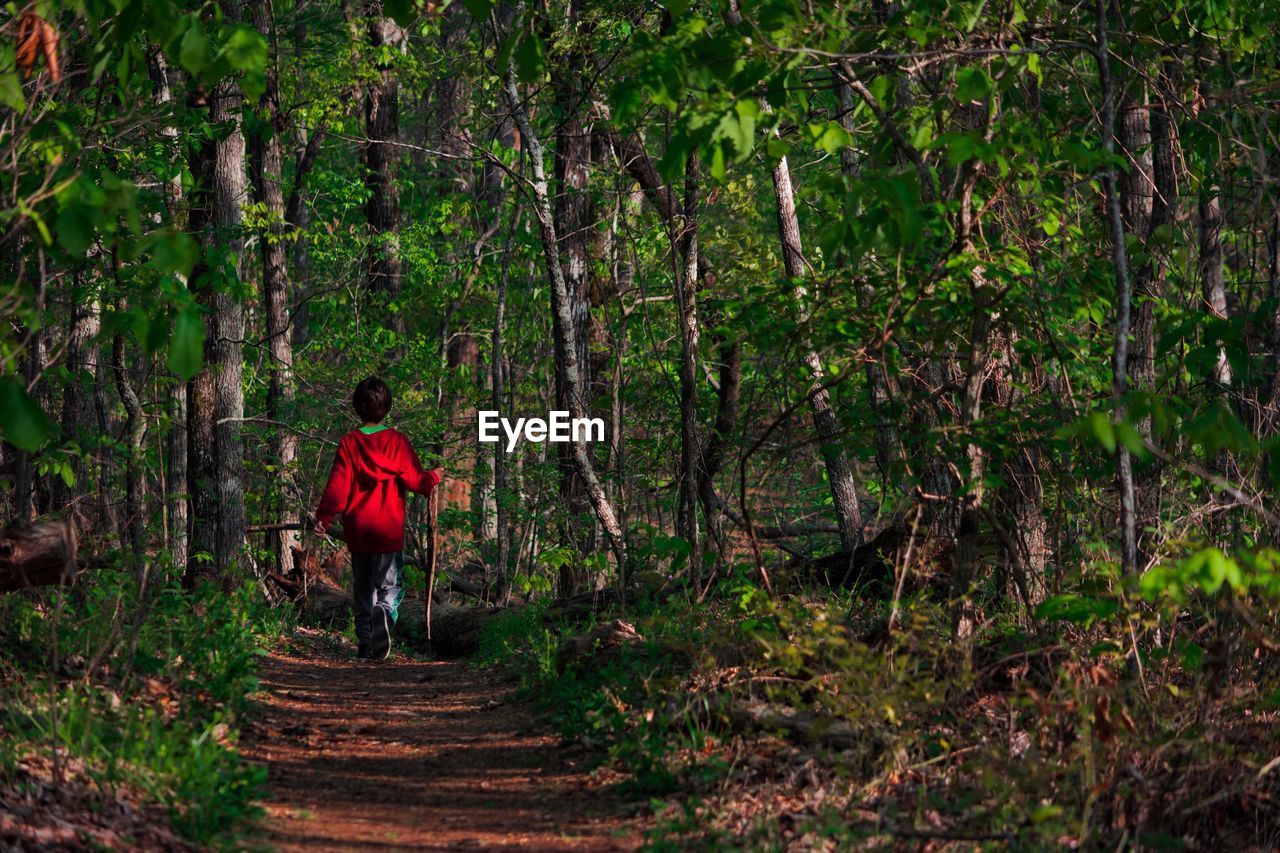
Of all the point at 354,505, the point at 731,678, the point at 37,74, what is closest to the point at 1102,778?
the point at 731,678

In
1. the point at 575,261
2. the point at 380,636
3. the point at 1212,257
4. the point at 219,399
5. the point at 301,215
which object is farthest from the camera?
the point at 301,215

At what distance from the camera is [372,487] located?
10930 millimetres

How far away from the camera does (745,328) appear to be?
909 centimetres

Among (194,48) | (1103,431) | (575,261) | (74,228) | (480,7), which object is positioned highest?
(575,261)

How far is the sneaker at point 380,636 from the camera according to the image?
11.2 m

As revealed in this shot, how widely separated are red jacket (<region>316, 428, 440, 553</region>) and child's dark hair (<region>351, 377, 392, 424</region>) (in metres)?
0.17

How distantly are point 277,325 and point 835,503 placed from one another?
9.11m

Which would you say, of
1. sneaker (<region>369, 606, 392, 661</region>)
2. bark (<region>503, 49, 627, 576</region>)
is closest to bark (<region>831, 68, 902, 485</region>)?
bark (<region>503, 49, 627, 576</region>)

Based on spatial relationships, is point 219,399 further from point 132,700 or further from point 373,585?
point 132,700

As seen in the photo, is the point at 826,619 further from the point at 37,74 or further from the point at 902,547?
the point at 37,74

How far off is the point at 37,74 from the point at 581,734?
440 centimetres

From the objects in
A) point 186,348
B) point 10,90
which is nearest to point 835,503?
point 186,348

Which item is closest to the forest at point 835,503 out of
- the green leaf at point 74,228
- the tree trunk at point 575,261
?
the green leaf at point 74,228

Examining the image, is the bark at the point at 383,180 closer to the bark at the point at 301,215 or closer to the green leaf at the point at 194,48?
the bark at the point at 301,215
